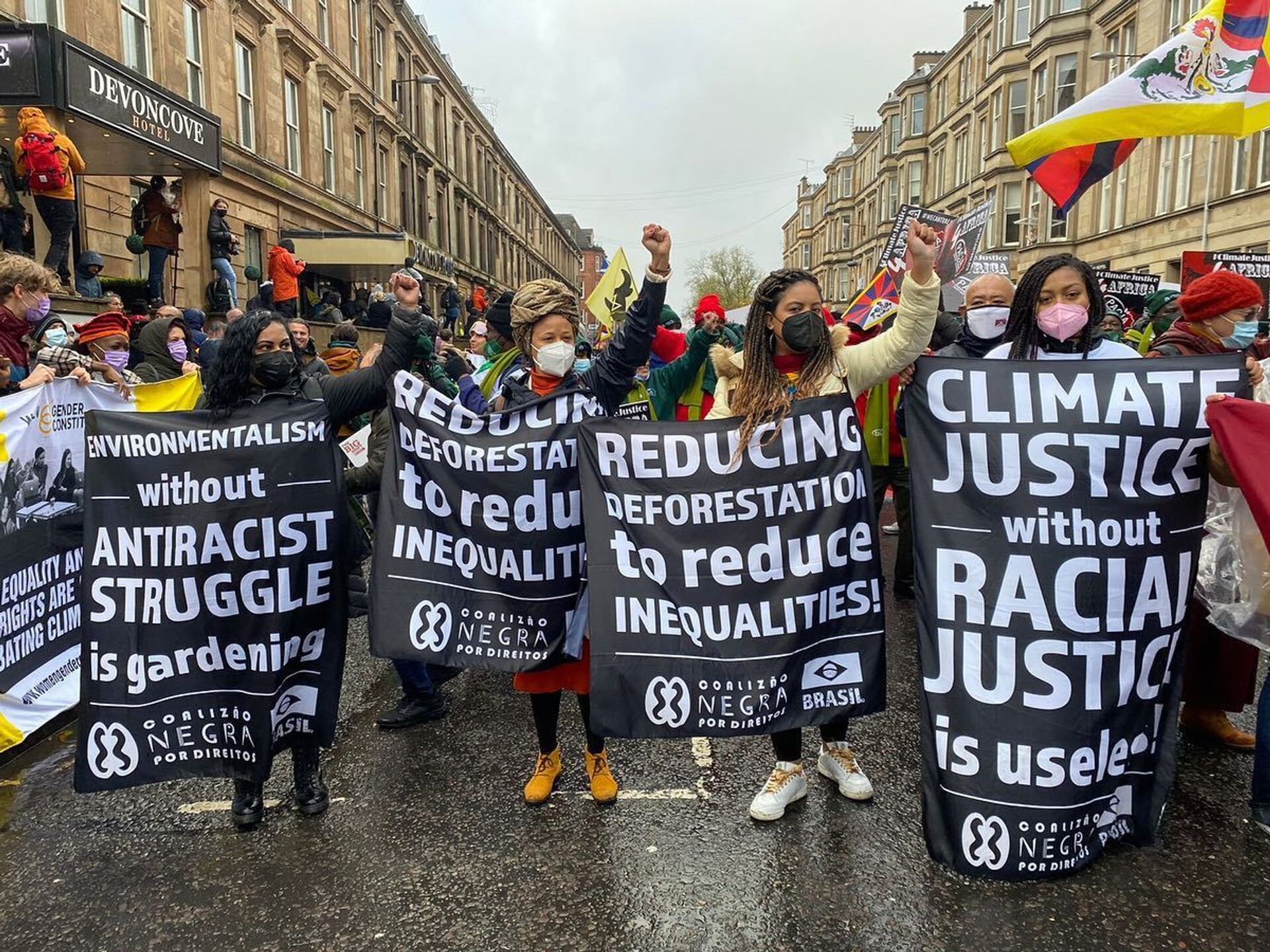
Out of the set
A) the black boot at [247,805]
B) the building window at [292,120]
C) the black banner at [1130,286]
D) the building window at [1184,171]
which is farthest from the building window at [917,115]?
the black boot at [247,805]

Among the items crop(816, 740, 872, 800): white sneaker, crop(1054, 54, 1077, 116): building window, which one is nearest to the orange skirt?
crop(816, 740, 872, 800): white sneaker

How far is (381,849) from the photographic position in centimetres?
289

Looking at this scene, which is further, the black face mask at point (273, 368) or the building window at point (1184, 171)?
the building window at point (1184, 171)

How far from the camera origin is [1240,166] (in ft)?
72.0

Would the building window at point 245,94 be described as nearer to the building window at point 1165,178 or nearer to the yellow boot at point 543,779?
the yellow boot at point 543,779

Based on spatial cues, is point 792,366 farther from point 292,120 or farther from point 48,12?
point 292,120

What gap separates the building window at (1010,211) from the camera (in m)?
38.6

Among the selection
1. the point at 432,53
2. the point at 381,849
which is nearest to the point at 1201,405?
the point at 381,849

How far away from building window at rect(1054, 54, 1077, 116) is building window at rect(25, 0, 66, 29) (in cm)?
3266

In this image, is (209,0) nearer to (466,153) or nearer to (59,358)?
(59,358)

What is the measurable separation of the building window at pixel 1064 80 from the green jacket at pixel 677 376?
34.5m

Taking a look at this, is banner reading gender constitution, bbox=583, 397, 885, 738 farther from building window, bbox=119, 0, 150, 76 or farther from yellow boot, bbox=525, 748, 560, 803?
building window, bbox=119, 0, 150, 76

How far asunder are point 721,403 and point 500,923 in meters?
1.83

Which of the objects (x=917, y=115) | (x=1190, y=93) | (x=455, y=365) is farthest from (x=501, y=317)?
(x=917, y=115)
